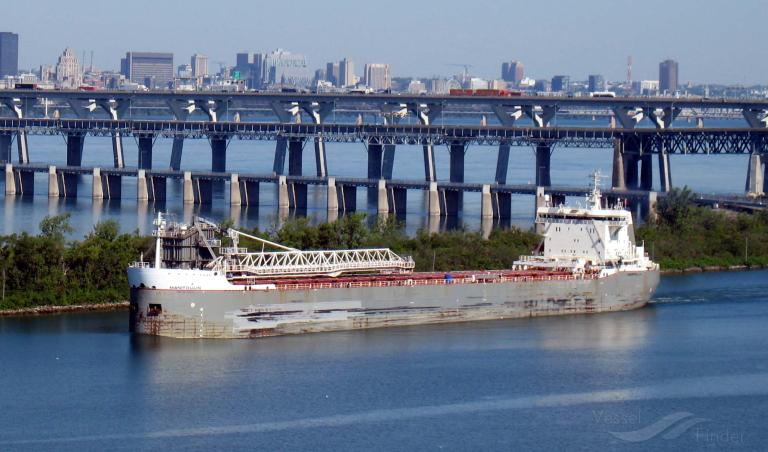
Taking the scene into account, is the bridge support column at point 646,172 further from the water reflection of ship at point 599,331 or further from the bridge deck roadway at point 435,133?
the water reflection of ship at point 599,331

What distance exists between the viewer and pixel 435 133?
85688mm

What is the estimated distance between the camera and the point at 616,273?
146ft

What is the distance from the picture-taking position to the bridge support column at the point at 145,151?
3617 inches

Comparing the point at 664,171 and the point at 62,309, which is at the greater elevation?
the point at 664,171

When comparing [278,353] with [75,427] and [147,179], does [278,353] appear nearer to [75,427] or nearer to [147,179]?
[75,427]

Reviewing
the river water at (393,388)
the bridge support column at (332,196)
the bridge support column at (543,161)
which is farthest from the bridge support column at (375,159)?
the river water at (393,388)

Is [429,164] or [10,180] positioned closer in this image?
[429,164]

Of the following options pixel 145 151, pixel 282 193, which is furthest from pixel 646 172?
pixel 145 151

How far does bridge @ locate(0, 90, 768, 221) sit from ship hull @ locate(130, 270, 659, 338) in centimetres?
2890

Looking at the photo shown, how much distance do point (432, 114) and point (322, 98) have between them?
6717 mm

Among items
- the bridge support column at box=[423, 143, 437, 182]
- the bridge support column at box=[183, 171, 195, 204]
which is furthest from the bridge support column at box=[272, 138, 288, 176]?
the bridge support column at box=[423, 143, 437, 182]

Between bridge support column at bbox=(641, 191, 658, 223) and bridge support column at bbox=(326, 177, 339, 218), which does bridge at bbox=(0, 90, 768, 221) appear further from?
bridge support column at bbox=(641, 191, 658, 223)

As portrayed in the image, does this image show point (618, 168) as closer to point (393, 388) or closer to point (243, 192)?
point (243, 192)

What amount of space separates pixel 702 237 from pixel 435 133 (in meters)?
29.4
